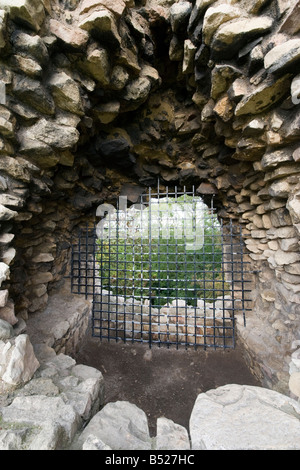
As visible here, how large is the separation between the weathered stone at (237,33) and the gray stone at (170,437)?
2372 mm

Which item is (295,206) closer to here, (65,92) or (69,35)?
(65,92)

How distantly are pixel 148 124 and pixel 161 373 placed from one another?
291 cm

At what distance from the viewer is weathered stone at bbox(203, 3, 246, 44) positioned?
60.5 inches

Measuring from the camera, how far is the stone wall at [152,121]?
5.04ft

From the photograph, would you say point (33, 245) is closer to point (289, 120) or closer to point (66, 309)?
point (66, 309)

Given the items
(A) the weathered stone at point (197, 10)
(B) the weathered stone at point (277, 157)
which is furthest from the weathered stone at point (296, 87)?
(A) the weathered stone at point (197, 10)

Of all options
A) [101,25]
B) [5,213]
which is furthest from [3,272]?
[101,25]

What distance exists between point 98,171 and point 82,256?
50.3 inches

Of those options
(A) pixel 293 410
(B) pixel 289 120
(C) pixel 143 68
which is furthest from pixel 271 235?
(C) pixel 143 68

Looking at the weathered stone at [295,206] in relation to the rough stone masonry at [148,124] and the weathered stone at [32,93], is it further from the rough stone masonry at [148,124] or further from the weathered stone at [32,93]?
the weathered stone at [32,93]

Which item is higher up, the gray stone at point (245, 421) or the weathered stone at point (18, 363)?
the weathered stone at point (18, 363)

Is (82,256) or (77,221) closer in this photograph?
(77,221)
